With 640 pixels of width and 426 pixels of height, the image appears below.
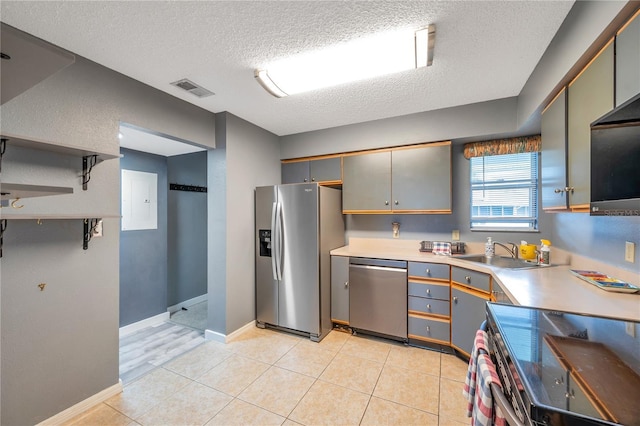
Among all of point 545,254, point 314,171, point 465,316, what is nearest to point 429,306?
point 465,316

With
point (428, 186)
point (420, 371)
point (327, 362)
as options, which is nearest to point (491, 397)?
point (420, 371)

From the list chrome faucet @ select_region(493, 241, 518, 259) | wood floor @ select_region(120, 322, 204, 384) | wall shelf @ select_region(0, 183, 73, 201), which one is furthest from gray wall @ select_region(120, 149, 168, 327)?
chrome faucet @ select_region(493, 241, 518, 259)

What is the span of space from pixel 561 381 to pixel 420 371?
181cm

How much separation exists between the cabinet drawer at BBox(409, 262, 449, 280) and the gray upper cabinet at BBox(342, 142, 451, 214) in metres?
0.61

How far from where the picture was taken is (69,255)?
1.75 meters

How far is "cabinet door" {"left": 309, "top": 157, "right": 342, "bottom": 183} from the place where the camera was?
3303mm

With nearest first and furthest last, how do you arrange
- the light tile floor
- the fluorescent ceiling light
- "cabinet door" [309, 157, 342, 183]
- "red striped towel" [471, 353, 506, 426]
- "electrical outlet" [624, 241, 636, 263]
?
"red striped towel" [471, 353, 506, 426] → "electrical outlet" [624, 241, 636, 263] → the fluorescent ceiling light → the light tile floor → "cabinet door" [309, 157, 342, 183]

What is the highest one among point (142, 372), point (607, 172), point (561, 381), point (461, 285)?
point (607, 172)

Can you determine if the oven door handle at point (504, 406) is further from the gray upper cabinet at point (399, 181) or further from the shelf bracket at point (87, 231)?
the shelf bracket at point (87, 231)

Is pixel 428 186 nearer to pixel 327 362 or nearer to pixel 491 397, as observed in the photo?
pixel 327 362

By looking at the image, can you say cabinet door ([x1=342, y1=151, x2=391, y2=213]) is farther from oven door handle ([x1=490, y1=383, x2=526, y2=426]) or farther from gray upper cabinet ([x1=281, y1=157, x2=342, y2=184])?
oven door handle ([x1=490, y1=383, x2=526, y2=426])

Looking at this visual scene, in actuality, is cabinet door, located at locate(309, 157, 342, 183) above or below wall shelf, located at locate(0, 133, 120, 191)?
above

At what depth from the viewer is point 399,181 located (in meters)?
2.94

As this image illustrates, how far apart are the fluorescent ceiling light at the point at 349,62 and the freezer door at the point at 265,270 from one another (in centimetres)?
124
